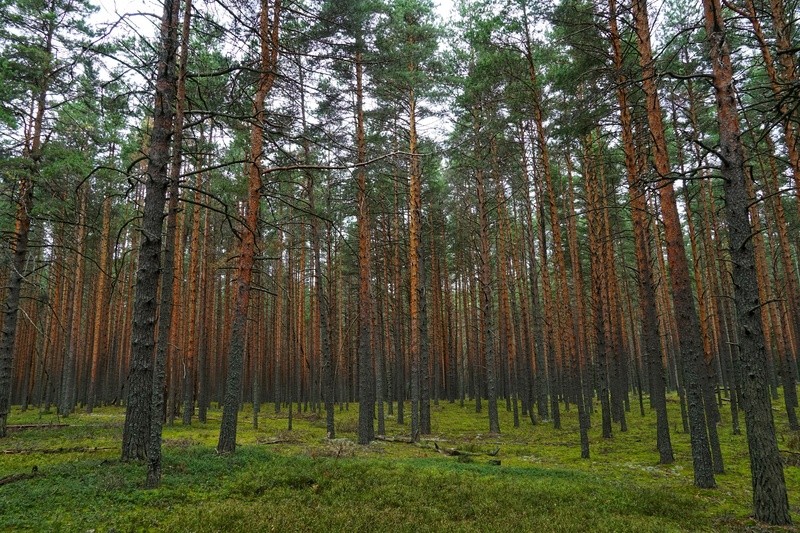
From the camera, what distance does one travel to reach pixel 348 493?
23.1 ft

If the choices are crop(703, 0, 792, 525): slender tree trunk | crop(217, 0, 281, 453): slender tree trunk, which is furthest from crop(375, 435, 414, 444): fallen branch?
crop(703, 0, 792, 525): slender tree trunk

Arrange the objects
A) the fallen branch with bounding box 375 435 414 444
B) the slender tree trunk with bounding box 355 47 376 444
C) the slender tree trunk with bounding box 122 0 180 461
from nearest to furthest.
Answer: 1. the slender tree trunk with bounding box 122 0 180 461
2. the slender tree trunk with bounding box 355 47 376 444
3. the fallen branch with bounding box 375 435 414 444

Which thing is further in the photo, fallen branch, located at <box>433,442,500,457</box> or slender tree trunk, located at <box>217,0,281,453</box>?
fallen branch, located at <box>433,442,500,457</box>

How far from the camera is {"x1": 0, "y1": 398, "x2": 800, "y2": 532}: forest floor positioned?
5379mm

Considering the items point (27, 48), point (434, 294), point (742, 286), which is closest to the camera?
point (742, 286)

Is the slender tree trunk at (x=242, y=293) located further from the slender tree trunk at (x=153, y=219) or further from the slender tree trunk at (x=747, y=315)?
the slender tree trunk at (x=747, y=315)

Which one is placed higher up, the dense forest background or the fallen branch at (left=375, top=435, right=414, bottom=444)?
the dense forest background

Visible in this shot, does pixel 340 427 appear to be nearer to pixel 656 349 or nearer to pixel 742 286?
pixel 656 349

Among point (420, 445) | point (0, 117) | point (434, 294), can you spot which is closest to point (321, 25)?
point (0, 117)

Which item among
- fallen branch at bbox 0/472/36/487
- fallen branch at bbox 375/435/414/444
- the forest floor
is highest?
fallen branch at bbox 0/472/36/487

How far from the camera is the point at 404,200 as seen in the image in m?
25.6

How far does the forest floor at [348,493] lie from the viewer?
5379mm

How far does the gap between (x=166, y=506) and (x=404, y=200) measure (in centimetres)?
2138

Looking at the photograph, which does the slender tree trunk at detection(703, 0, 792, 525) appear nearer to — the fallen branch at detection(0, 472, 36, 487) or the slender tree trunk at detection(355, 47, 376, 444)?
the slender tree trunk at detection(355, 47, 376, 444)
